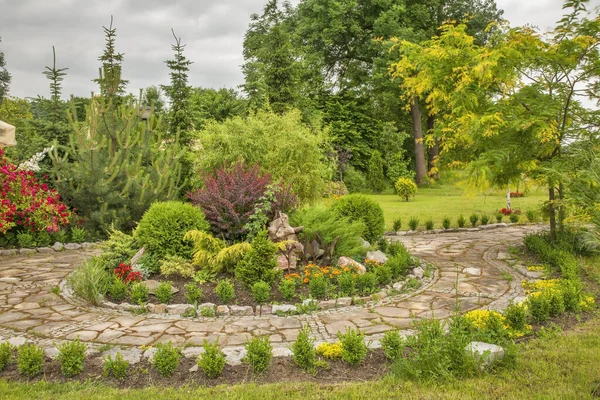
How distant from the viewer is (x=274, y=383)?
3.40 metres

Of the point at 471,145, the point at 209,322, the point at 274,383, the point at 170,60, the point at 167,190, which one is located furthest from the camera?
the point at 170,60

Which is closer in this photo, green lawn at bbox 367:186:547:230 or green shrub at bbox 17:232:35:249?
green shrub at bbox 17:232:35:249

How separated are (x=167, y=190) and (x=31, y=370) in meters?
7.62

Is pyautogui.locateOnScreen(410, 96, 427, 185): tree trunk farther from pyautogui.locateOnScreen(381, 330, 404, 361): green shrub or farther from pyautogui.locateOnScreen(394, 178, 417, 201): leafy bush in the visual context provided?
pyautogui.locateOnScreen(381, 330, 404, 361): green shrub

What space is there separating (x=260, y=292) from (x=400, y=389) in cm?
231

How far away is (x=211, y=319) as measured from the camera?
4.94 meters

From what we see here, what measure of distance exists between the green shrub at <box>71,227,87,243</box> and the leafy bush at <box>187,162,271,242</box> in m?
3.78

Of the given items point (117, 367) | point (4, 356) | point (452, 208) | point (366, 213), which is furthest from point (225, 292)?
point (452, 208)

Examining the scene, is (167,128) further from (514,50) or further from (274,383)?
(274,383)

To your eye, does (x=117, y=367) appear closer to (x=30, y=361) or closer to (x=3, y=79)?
(x=30, y=361)

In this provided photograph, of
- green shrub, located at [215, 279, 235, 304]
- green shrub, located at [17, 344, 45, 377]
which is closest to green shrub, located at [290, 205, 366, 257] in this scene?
green shrub, located at [215, 279, 235, 304]

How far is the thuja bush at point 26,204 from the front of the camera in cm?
861

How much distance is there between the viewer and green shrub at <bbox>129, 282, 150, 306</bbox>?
5.28 m

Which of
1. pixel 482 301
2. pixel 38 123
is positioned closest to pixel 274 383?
pixel 482 301
